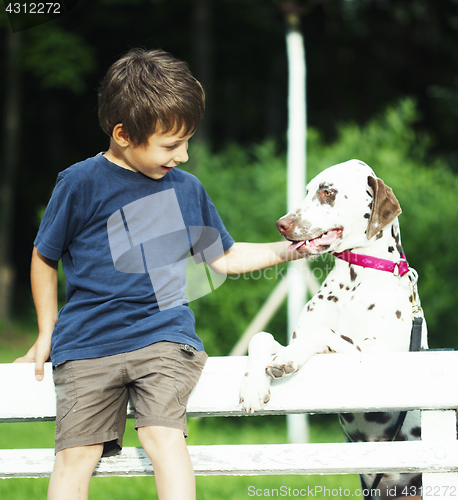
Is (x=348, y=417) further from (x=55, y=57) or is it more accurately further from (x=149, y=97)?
(x=55, y=57)

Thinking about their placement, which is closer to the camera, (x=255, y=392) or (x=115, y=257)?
(x=255, y=392)

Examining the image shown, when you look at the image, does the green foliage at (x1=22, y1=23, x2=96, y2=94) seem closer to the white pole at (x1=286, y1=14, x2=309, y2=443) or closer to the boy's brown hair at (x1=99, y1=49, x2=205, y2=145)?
the white pole at (x1=286, y1=14, x2=309, y2=443)

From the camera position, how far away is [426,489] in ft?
7.14

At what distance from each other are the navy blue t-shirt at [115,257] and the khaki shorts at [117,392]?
46 millimetres

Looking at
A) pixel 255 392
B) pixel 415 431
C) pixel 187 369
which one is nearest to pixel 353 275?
pixel 415 431

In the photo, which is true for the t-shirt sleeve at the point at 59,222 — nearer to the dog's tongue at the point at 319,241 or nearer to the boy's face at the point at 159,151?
the boy's face at the point at 159,151

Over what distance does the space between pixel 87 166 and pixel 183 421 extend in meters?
1.08

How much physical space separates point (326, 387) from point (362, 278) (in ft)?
2.37

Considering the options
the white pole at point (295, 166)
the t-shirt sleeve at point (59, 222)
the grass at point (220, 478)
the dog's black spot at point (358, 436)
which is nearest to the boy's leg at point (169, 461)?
the t-shirt sleeve at point (59, 222)

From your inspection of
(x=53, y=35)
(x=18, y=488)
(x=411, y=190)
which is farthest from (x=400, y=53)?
(x=18, y=488)

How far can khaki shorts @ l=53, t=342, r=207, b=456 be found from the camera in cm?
205

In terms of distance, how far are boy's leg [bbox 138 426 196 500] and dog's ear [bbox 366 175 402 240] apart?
1298mm

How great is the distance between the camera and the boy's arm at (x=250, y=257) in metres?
2.69

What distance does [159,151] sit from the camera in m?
2.32
